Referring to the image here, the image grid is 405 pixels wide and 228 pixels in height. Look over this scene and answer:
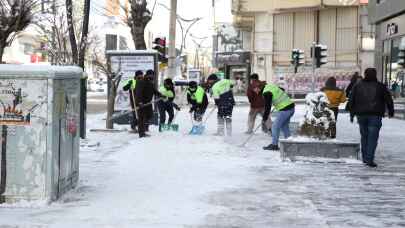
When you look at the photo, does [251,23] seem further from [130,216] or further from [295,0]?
[130,216]

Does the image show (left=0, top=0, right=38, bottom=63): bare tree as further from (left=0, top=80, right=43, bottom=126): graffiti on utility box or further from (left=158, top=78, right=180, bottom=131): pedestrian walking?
(left=0, top=80, right=43, bottom=126): graffiti on utility box

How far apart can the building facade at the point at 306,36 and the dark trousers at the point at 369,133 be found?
39.3 meters

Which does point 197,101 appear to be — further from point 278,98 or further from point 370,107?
point 370,107

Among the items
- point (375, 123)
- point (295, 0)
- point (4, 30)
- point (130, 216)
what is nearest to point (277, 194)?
point (130, 216)

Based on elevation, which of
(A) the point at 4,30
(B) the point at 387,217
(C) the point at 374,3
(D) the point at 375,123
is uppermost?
(C) the point at 374,3

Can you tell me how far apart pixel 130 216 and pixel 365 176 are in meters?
4.54

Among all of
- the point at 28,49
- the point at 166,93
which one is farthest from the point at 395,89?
the point at 28,49

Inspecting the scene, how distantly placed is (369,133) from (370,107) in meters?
0.44

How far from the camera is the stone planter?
12.2 m

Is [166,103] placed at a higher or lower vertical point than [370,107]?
lower

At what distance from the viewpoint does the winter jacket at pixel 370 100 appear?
37.6 feet

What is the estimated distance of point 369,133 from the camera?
38.0 ft

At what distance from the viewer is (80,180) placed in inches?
383

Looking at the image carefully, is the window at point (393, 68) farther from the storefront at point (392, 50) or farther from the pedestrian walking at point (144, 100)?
the pedestrian walking at point (144, 100)
